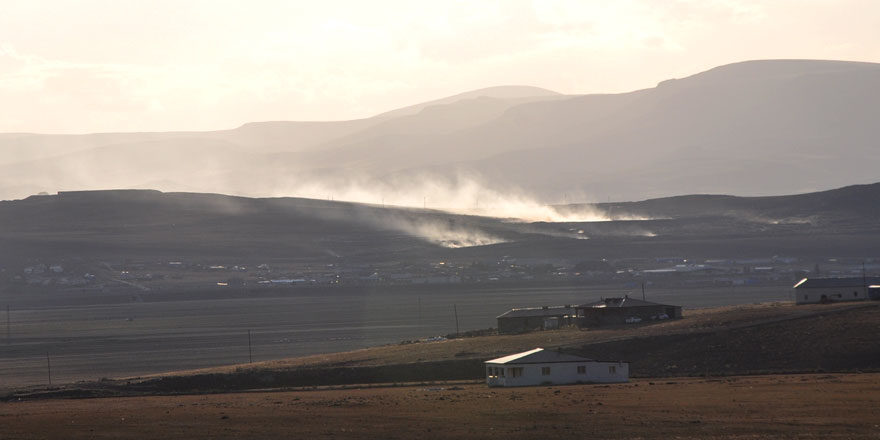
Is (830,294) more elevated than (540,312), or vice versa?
(540,312)

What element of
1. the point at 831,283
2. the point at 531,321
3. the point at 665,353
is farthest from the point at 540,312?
the point at 665,353

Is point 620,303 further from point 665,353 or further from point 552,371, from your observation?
point 552,371

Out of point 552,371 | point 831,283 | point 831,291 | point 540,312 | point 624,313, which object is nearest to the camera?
point 552,371

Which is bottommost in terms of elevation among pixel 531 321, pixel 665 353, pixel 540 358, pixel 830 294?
pixel 665 353

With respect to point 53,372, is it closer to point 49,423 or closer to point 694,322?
point 694,322

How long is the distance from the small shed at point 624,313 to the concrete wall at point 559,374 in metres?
23.9

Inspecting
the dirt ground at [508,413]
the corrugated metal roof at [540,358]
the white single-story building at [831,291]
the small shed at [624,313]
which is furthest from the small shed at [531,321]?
the dirt ground at [508,413]

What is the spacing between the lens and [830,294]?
84188 millimetres

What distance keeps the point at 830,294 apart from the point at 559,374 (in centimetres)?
3507

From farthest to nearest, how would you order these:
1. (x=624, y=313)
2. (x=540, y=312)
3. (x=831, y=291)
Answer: (x=540, y=312), (x=831, y=291), (x=624, y=313)

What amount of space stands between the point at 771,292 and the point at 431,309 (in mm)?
38192

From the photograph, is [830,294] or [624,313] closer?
[624,313]

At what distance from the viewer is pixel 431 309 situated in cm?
14088

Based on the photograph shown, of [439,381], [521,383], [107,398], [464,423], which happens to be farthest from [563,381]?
[107,398]
